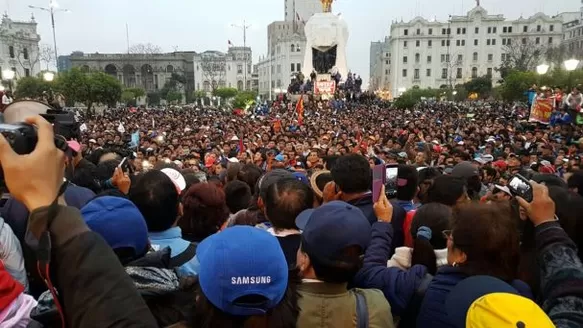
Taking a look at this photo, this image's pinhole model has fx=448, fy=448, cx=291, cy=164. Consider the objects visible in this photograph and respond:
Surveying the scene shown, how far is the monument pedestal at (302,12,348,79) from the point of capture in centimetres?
5166

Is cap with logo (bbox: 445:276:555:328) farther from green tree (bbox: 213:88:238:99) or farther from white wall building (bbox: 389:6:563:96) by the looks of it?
white wall building (bbox: 389:6:563:96)

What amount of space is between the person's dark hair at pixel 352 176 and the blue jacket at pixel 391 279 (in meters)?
1.05

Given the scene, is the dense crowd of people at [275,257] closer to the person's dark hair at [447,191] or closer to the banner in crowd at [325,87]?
the person's dark hair at [447,191]

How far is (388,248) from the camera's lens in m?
2.44

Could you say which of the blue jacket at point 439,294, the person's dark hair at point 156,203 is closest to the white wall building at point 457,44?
the person's dark hair at point 156,203

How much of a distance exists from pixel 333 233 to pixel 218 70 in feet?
313

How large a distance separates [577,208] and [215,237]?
7.42 ft

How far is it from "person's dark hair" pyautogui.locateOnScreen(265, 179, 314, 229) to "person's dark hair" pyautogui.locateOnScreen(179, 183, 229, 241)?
395 mm

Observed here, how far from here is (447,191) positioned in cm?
356

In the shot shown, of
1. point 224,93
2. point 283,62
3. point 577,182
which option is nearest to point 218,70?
point 283,62

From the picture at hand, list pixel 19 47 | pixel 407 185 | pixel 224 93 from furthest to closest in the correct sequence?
pixel 224 93, pixel 19 47, pixel 407 185

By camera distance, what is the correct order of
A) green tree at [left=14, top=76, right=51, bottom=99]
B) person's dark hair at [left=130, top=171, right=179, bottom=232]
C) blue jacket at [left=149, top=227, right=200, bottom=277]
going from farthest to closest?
1. green tree at [left=14, top=76, right=51, bottom=99]
2. person's dark hair at [left=130, top=171, right=179, bottom=232]
3. blue jacket at [left=149, top=227, right=200, bottom=277]

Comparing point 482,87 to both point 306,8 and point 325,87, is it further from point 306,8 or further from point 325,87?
point 306,8

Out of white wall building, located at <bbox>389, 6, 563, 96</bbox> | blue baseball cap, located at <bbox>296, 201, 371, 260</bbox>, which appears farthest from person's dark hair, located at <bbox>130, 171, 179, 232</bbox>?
white wall building, located at <bbox>389, 6, 563, 96</bbox>
